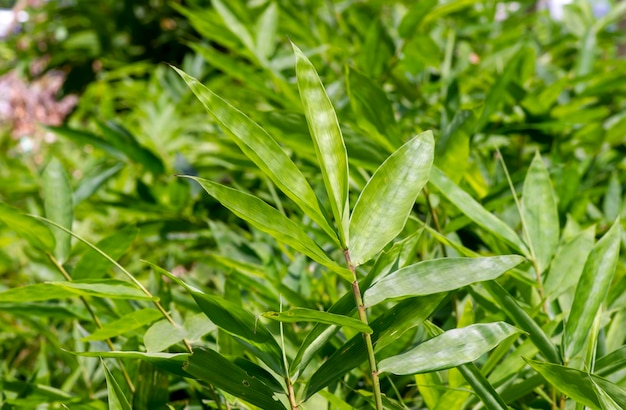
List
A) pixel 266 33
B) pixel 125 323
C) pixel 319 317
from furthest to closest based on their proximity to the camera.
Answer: pixel 266 33, pixel 125 323, pixel 319 317

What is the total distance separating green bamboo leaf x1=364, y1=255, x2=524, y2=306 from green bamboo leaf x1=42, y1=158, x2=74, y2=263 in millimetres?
236

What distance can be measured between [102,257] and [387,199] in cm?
21

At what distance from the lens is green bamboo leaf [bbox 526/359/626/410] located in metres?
0.31

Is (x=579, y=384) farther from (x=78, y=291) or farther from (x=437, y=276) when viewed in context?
(x=78, y=291)

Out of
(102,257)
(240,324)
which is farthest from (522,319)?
(102,257)

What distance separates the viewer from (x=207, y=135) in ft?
3.22

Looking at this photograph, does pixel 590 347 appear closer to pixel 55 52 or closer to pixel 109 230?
pixel 109 230

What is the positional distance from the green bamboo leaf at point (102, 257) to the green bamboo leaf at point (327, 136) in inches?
7.3

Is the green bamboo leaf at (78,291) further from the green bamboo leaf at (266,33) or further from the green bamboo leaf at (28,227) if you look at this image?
the green bamboo leaf at (266,33)

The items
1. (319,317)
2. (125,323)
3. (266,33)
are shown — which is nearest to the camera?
(319,317)

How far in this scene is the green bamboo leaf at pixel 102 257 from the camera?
1.48 ft

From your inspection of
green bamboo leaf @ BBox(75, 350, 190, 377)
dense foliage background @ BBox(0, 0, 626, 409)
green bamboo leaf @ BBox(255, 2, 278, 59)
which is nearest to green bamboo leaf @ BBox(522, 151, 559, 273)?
dense foliage background @ BBox(0, 0, 626, 409)

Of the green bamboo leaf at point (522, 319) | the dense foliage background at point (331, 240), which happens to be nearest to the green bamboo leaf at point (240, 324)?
the dense foliage background at point (331, 240)

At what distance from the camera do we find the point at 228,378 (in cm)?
32
